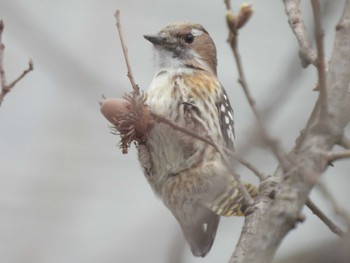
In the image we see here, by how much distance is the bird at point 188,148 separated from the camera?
3693 mm

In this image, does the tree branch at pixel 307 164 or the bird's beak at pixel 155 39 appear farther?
the bird's beak at pixel 155 39

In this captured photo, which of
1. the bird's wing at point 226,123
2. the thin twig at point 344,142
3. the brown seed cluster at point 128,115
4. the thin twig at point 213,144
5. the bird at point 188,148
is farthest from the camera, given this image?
Result: the bird's wing at point 226,123

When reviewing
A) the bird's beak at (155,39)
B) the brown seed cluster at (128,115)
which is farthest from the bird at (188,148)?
the brown seed cluster at (128,115)

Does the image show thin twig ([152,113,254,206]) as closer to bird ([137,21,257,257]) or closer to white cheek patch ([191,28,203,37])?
bird ([137,21,257,257])

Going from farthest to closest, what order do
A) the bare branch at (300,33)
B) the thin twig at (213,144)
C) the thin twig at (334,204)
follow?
1. the bare branch at (300,33)
2. the thin twig at (213,144)
3. the thin twig at (334,204)

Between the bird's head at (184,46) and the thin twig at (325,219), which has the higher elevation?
the thin twig at (325,219)

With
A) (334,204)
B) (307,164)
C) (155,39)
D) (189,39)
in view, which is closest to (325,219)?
(307,164)

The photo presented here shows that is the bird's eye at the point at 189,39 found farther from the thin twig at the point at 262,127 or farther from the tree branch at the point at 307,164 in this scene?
the thin twig at the point at 262,127

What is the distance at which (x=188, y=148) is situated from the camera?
12.4 ft

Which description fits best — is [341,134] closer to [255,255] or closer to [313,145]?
[313,145]

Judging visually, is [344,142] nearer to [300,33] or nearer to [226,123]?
[300,33]

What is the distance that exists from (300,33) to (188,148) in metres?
1.20

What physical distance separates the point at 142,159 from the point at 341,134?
6.18 feet

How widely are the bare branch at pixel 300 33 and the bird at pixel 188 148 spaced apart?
0.78 meters
